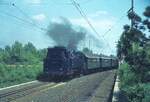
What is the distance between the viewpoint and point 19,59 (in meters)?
105

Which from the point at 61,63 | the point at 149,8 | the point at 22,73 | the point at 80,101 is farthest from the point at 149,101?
the point at 22,73

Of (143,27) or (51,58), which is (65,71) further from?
(143,27)

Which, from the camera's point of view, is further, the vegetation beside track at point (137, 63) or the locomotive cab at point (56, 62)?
the locomotive cab at point (56, 62)

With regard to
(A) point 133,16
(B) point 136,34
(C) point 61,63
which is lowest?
(C) point 61,63

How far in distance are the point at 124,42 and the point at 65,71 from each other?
28.8 ft

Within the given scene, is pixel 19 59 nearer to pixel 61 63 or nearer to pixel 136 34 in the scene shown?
pixel 61 63

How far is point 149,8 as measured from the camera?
24.0m

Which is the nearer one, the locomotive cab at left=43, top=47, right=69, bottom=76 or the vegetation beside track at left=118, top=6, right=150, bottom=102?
the vegetation beside track at left=118, top=6, right=150, bottom=102

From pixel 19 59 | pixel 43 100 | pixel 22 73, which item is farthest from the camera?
pixel 19 59

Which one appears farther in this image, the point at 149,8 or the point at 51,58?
the point at 51,58

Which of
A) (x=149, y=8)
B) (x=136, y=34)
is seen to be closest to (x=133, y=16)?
(x=136, y=34)

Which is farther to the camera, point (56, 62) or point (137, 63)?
point (56, 62)

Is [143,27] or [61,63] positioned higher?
[143,27]

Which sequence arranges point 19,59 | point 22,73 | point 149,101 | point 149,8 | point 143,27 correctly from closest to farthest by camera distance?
point 149,101 → point 149,8 → point 143,27 → point 22,73 → point 19,59
